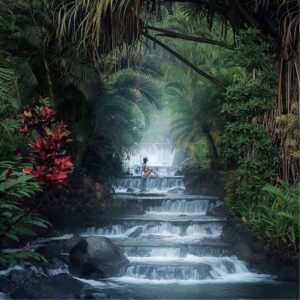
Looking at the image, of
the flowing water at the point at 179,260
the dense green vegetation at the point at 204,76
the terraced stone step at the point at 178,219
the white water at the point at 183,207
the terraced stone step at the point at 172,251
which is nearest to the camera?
the dense green vegetation at the point at 204,76

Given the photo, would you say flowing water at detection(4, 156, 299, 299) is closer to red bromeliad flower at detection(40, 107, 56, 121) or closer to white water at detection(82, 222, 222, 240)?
white water at detection(82, 222, 222, 240)

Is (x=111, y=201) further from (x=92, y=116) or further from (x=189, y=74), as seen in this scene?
(x=189, y=74)

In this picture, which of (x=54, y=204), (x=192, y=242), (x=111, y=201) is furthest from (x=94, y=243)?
(x=111, y=201)

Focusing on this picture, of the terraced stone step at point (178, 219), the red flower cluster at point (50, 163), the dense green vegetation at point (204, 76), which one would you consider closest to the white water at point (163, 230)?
the terraced stone step at point (178, 219)

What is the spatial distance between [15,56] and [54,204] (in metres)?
3.43

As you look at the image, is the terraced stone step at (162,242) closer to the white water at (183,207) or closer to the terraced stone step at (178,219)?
the terraced stone step at (178,219)

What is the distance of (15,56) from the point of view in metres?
9.73

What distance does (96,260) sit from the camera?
7.57m

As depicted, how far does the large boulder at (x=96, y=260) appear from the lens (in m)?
7.51

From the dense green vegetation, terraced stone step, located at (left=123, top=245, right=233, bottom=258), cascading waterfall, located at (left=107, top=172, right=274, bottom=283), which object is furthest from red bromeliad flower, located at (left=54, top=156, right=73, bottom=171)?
terraced stone step, located at (left=123, top=245, right=233, bottom=258)

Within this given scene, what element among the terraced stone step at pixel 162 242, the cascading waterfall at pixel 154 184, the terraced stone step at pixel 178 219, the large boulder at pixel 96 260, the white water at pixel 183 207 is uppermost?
the cascading waterfall at pixel 154 184

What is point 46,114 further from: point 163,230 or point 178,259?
point 163,230

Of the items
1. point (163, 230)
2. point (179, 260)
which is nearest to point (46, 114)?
point (179, 260)

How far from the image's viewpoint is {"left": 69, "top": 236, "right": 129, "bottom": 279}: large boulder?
7.51 metres
